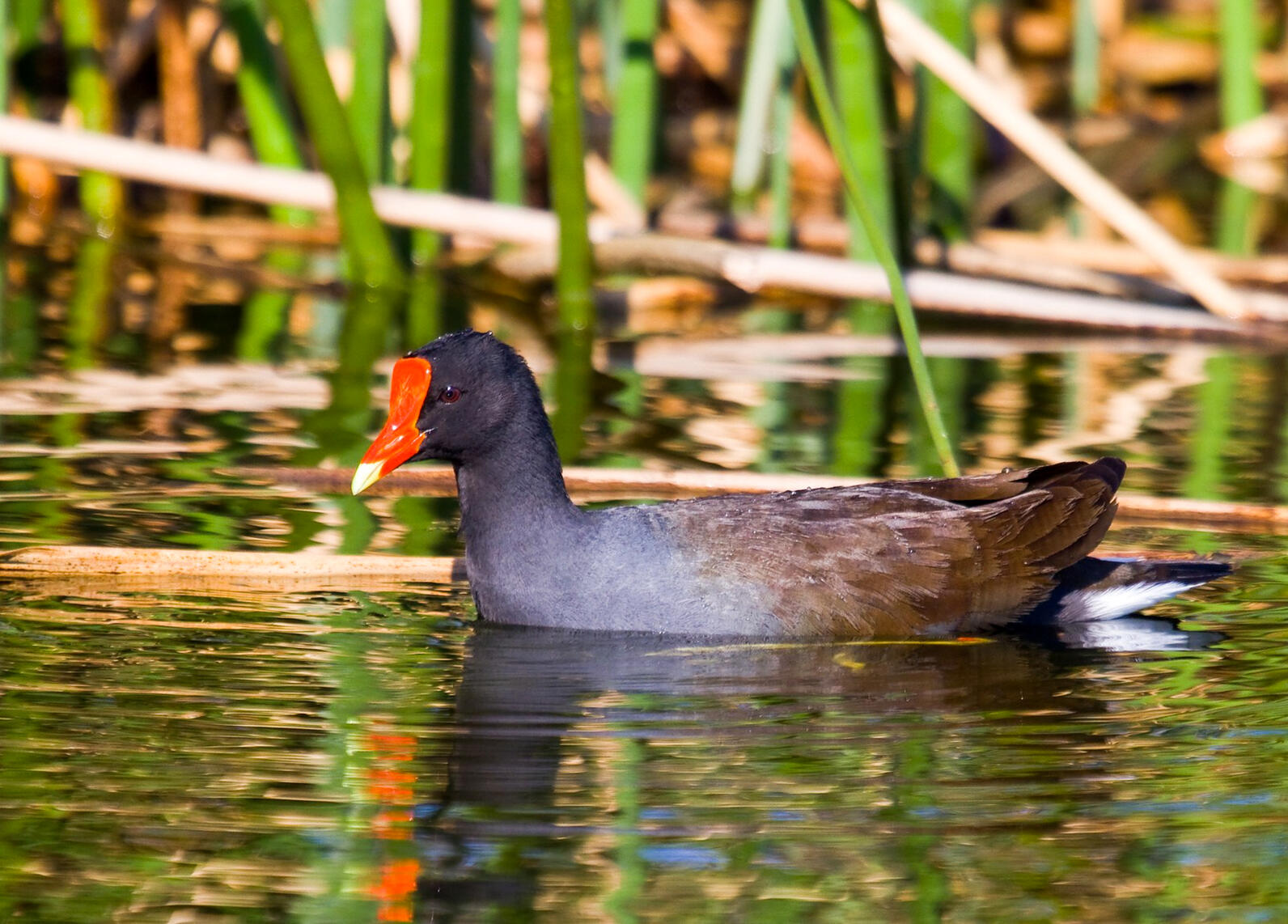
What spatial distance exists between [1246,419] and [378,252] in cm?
368

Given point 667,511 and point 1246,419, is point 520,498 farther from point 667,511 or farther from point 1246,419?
point 1246,419

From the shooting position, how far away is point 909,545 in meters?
4.71

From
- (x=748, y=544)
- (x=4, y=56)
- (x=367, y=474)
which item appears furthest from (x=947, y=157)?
(x=367, y=474)

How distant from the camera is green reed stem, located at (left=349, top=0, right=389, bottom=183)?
8.98 metres

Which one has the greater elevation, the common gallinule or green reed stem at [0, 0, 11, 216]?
green reed stem at [0, 0, 11, 216]

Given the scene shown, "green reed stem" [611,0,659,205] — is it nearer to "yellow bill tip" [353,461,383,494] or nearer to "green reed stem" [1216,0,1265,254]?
"green reed stem" [1216,0,1265,254]

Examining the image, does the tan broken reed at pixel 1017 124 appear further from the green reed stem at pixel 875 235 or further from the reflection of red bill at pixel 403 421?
the reflection of red bill at pixel 403 421

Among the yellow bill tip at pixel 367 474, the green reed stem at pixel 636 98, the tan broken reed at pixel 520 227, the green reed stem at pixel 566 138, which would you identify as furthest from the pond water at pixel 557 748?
the green reed stem at pixel 636 98

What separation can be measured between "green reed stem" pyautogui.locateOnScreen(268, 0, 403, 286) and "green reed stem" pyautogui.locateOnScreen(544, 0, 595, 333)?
2.98 ft

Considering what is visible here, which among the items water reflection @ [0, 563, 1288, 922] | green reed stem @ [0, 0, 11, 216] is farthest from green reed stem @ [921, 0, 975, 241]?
water reflection @ [0, 563, 1288, 922]

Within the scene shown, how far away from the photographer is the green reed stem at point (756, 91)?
9359 mm

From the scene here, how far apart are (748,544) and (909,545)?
1.27 feet

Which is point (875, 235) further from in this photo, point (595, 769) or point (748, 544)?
point (595, 769)

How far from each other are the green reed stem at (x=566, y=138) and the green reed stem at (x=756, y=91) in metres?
1.66
